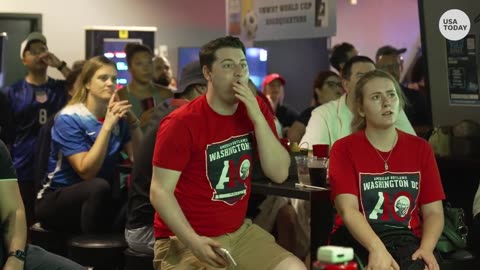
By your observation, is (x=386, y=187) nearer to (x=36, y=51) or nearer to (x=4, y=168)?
(x=4, y=168)

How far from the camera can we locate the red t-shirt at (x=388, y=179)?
3268 mm

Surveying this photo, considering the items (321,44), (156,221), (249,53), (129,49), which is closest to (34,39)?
(129,49)

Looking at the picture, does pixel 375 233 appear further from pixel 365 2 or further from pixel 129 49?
pixel 365 2

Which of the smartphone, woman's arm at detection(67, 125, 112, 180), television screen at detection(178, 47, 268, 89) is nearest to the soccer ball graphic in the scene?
television screen at detection(178, 47, 268, 89)

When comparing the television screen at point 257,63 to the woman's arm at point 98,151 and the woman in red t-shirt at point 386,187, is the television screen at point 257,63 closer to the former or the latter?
the woman's arm at point 98,151

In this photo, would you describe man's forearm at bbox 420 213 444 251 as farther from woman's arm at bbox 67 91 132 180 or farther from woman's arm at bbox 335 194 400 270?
woman's arm at bbox 67 91 132 180

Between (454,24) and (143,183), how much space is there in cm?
206

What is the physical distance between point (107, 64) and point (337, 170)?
177cm

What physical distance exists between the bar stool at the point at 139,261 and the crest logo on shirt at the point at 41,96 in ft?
9.48

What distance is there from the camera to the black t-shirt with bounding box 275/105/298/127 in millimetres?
7277

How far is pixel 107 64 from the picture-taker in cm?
459

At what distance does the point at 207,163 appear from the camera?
303cm

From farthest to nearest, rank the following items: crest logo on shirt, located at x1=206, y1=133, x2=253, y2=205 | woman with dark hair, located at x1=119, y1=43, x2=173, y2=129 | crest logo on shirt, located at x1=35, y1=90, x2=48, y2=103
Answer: crest logo on shirt, located at x1=35, y1=90, x2=48, y2=103 < woman with dark hair, located at x1=119, y1=43, x2=173, y2=129 < crest logo on shirt, located at x1=206, y1=133, x2=253, y2=205

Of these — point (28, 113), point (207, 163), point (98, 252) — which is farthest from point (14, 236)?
point (28, 113)
